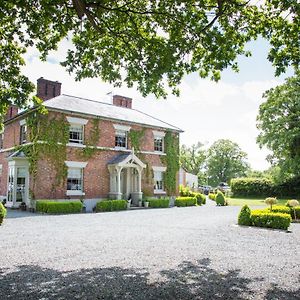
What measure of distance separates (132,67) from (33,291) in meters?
6.01

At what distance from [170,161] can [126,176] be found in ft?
16.4

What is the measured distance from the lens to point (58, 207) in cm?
2078

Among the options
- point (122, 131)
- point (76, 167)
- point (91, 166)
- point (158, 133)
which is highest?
point (158, 133)

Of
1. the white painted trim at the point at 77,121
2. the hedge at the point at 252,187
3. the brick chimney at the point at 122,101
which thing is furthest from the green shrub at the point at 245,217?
the hedge at the point at 252,187

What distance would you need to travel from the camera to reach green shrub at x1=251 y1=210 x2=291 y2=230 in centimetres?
1384

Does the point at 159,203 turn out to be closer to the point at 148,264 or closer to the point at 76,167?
the point at 76,167

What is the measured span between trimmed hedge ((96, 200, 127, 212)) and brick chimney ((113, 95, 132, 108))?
12.1m

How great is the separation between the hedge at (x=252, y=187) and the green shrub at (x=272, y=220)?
3105 centimetres

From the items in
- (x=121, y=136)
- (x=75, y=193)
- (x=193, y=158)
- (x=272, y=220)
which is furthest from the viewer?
(x=193, y=158)

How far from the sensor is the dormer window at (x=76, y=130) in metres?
24.1

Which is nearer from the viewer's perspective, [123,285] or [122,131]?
[123,285]

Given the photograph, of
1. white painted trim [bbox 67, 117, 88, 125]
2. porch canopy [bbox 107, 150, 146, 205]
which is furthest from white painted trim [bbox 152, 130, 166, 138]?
white painted trim [bbox 67, 117, 88, 125]

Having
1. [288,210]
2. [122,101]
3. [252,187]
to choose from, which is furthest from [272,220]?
[252,187]

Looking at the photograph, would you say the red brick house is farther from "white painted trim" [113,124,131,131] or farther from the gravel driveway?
the gravel driveway
